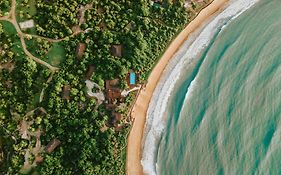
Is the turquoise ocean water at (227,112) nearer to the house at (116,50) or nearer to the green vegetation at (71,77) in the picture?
the green vegetation at (71,77)

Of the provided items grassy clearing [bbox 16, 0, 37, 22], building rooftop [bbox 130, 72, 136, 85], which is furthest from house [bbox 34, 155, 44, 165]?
grassy clearing [bbox 16, 0, 37, 22]

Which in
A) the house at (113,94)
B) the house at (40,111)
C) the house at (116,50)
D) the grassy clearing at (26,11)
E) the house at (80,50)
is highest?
the grassy clearing at (26,11)

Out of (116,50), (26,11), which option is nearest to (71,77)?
(116,50)

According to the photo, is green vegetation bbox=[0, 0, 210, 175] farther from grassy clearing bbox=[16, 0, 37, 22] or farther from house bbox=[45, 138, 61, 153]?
house bbox=[45, 138, 61, 153]

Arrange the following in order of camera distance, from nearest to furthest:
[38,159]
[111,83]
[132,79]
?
1. [38,159]
2. [111,83]
3. [132,79]

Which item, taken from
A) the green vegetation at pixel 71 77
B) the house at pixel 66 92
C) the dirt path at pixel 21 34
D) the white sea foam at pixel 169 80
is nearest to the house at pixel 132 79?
the green vegetation at pixel 71 77

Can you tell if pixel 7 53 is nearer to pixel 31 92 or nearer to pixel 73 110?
pixel 31 92

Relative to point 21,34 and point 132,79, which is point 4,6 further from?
point 132,79
